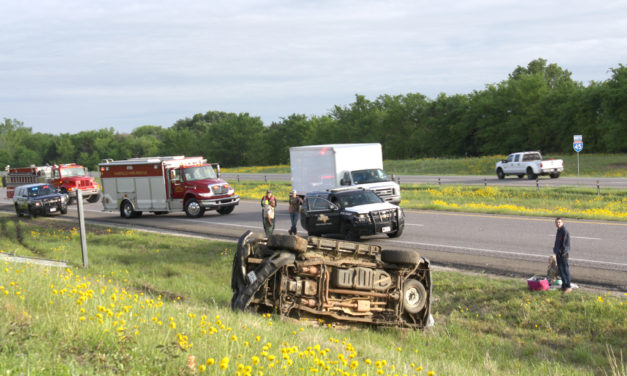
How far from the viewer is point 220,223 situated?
2747 cm

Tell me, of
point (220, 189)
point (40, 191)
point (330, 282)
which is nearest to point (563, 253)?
point (330, 282)

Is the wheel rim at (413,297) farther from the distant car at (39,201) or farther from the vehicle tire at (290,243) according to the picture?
the distant car at (39,201)

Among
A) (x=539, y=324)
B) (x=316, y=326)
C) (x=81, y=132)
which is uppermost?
(x=81, y=132)

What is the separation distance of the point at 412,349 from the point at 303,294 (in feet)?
6.26

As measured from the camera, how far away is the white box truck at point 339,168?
26.6 metres

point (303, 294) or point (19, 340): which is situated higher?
point (19, 340)

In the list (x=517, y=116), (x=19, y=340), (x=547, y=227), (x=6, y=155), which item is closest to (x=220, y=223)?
(x=547, y=227)

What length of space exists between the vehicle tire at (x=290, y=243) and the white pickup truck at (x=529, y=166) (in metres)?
37.9

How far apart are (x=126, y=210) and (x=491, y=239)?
1966cm

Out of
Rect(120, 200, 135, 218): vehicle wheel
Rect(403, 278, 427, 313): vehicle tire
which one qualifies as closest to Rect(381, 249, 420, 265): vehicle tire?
Rect(403, 278, 427, 313): vehicle tire

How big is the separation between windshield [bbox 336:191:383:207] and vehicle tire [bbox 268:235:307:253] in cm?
1001

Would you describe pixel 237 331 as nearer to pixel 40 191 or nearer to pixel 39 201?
pixel 39 201

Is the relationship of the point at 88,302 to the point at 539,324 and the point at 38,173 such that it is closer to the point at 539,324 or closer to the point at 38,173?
the point at 539,324

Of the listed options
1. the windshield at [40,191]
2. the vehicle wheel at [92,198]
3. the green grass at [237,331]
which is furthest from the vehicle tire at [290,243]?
the vehicle wheel at [92,198]
